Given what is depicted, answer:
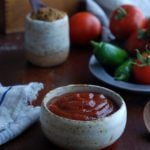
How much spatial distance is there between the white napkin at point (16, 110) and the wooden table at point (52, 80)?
1 cm

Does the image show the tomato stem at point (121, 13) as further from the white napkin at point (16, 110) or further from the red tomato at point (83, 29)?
the white napkin at point (16, 110)

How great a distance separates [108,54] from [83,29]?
0.17 meters

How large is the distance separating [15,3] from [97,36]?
0.22 m

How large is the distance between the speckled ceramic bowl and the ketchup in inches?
0.5

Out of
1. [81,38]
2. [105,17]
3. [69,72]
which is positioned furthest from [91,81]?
[105,17]

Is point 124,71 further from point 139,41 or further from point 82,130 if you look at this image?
point 82,130

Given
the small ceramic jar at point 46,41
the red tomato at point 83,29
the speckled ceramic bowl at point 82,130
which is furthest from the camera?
the red tomato at point 83,29

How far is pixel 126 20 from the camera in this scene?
865mm

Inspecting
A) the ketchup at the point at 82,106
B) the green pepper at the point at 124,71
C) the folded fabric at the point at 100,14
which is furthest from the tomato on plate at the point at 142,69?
the folded fabric at the point at 100,14

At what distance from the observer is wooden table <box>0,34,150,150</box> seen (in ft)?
1.91

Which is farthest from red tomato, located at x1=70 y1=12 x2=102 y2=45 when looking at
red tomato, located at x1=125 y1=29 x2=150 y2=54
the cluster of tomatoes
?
red tomato, located at x1=125 y1=29 x2=150 y2=54

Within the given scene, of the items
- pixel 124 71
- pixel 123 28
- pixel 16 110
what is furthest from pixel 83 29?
pixel 16 110

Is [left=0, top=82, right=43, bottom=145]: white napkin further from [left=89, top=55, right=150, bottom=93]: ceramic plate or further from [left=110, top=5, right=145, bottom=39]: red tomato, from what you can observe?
[left=110, top=5, right=145, bottom=39]: red tomato

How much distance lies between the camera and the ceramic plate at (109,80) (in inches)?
26.9
